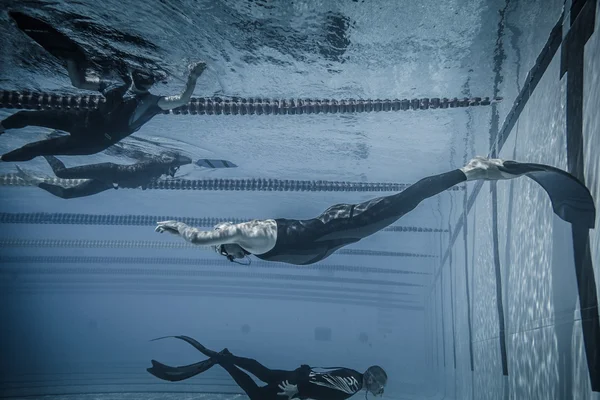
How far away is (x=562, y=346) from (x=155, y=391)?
11.2 meters

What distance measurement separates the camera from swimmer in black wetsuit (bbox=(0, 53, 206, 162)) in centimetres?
571

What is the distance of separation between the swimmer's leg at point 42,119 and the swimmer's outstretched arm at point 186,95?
55.9 inches

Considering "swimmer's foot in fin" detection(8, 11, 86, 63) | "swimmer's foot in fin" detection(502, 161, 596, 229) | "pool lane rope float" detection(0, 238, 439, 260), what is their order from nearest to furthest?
"swimmer's foot in fin" detection(502, 161, 596, 229), "swimmer's foot in fin" detection(8, 11, 86, 63), "pool lane rope float" detection(0, 238, 439, 260)

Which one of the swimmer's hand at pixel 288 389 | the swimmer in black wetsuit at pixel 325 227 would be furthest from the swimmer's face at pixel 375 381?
the swimmer in black wetsuit at pixel 325 227

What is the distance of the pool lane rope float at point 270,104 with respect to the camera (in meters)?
6.43

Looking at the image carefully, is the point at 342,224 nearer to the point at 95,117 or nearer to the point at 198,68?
the point at 198,68

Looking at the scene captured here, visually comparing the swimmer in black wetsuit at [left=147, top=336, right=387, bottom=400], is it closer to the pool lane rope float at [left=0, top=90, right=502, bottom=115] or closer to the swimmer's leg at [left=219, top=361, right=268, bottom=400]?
the swimmer's leg at [left=219, top=361, right=268, bottom=400]

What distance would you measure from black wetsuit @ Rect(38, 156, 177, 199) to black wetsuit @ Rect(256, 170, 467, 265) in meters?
4.49

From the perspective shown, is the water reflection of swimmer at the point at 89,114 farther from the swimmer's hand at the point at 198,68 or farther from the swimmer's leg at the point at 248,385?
the swimmer's leg at the point at 248,385

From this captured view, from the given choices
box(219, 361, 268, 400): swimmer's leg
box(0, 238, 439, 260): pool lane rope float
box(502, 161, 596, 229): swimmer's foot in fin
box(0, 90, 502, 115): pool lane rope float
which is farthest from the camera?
box(0, 238, 439, 260): pool lane rope float

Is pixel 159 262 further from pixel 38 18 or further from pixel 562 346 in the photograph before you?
pixel 562 346

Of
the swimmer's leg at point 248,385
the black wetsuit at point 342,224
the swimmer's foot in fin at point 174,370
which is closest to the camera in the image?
the black wetsuit at point 342,224

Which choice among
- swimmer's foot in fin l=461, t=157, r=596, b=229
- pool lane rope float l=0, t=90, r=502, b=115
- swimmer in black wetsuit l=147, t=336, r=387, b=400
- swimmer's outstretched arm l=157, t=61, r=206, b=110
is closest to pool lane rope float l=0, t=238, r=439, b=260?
pool lane rope float l=0, t=90, r=502, b=115

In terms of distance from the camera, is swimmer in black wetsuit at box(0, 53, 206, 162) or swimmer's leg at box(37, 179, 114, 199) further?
swimmer's leg at box(37, 179, 114, 199)
